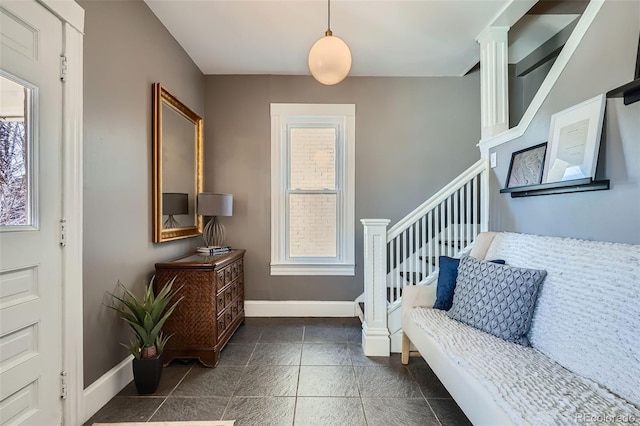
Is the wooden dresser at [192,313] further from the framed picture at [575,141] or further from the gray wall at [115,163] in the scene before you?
the framed picture at [575,141]

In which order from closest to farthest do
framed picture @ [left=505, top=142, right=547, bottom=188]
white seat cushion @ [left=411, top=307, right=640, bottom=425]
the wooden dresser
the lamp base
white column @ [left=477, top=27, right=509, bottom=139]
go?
1. white seat cushion @ [left=411, top=307, right=640, bottom=425]
2. framed picture @ [left=505, top=142, right=547, bottom=188]
3. the wooden dresser
4. white column @ [left=477, top=27, right=509, bottom=139]
5. the lamp base

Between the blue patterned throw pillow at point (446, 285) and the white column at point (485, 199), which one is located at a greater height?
the white column at point (485, 199)

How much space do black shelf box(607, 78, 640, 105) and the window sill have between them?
2.52 metres

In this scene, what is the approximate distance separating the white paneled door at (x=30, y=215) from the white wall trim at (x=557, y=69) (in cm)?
287

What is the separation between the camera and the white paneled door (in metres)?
1.26

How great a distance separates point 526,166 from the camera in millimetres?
2092

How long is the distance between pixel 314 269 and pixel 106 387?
2056 mm

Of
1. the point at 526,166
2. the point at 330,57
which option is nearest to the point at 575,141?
the point at 526,166

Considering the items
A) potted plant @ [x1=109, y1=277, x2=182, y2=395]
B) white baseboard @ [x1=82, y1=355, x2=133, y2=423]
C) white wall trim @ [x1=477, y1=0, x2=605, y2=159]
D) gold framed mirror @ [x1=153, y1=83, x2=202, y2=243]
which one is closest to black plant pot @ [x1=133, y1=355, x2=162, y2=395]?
potted plant @ [x1=109, y1=277, x2=182, y2=395]

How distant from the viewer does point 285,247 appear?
11.0 feet

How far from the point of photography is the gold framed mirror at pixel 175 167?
2.31m

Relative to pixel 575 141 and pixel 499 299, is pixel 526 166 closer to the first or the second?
pixel 575 141

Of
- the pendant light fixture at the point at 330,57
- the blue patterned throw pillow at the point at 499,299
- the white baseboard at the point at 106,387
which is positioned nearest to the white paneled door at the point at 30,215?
the white baseboard at the point at 106,387

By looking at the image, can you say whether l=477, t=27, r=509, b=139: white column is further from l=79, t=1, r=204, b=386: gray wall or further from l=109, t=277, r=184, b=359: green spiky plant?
l=109, t=277, r=184, b=359: green spiky plant
